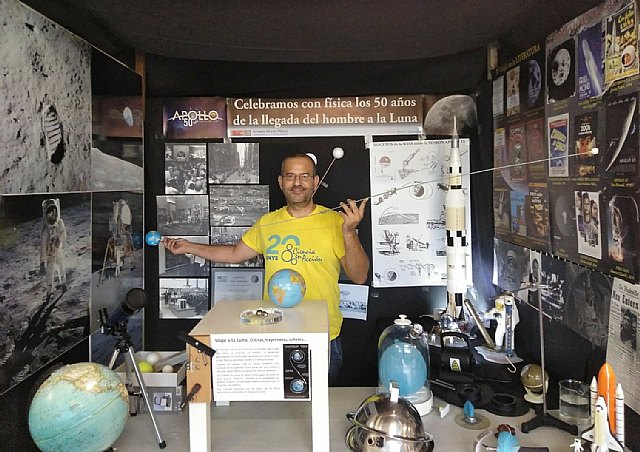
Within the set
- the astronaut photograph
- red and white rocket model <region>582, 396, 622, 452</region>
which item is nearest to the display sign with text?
the astronaut photograph

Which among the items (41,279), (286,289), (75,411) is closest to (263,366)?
(286,289)

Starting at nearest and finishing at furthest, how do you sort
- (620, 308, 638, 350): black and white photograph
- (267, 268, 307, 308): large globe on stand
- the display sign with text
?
(620, 308, 638, 350): black and white photograph → (267, 268, 307, 308): large globe on stand → the display sign with text

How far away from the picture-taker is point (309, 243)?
236 centimetres

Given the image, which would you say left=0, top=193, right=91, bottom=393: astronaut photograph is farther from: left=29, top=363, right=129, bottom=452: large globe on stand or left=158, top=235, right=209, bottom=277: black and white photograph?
left=158, top=235, right=209, bottom=277: black and white photograph

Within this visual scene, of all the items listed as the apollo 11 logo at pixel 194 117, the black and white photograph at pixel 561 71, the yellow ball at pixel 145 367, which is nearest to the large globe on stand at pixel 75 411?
the yellow ball at pixel 145 367

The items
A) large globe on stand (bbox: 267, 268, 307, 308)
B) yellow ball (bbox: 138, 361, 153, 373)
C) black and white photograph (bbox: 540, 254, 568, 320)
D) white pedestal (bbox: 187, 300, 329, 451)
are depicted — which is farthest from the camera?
black and white photograph (bbox: 540, 254, 568, 320)

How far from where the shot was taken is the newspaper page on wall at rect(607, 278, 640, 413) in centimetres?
143

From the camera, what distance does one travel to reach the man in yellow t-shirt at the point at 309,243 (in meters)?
2.33

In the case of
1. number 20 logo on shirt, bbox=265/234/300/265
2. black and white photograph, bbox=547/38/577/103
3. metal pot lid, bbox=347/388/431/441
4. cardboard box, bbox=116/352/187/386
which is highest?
black and white photograph, bbox=547/38/577/103

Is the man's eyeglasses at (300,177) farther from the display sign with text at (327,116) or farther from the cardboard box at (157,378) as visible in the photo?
the cardboard box at (157,378)

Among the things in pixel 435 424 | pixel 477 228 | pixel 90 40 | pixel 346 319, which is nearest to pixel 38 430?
pixel 435 424

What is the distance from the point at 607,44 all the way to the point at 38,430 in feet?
5.94

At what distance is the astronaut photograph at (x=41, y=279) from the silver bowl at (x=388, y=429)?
950 mm

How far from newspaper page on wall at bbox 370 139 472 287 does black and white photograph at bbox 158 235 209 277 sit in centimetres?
86
